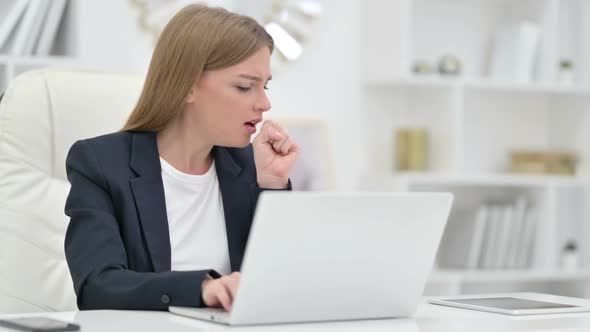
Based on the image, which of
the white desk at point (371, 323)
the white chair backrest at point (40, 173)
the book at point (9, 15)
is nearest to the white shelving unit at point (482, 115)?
the book at point (9, 15)

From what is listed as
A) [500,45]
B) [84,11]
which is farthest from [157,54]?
[500,45]

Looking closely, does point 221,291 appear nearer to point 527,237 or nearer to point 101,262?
point 101,262

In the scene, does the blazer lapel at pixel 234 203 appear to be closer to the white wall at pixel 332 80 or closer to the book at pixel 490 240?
the white wall at pixel 332 80

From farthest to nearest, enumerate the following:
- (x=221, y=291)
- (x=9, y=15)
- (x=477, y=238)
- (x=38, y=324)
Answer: (x=477, y=238) < (x=9, y=15) < (x=221, y=291) < (x=38, y=324)

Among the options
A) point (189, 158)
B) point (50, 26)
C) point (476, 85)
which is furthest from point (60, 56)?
point (476, 85)

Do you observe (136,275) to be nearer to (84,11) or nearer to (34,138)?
(34,138)

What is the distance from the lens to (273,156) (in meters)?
2.02

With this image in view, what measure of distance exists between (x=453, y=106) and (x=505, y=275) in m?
0.70

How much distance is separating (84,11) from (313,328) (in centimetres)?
225

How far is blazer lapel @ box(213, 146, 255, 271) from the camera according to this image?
6.23 feet

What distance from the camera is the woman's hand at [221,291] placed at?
4.42 ft

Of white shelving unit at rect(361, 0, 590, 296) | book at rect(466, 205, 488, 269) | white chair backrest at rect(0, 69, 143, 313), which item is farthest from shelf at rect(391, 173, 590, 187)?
white chair backrest at rect(0, 69, 143, 313)

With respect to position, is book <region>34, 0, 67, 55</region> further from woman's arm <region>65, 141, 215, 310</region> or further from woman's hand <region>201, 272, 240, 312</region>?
woman's hand <region>201, 272, 240, 312</region>

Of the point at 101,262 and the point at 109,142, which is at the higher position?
the point at 109,142
